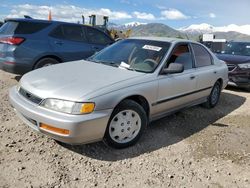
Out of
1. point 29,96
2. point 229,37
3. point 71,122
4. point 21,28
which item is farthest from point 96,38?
point 229,37

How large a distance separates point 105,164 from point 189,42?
2.95m

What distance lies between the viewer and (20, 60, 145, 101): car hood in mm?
3193

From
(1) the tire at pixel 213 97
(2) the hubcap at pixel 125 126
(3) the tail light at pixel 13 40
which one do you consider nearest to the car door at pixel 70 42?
(3) the tail light at pixel 13 40

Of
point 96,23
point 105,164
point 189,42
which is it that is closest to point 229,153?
point 105,164

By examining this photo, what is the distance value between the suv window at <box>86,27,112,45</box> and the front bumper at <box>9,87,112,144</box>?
457cm

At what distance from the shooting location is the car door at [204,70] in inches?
199

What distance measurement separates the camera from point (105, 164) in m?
3.32

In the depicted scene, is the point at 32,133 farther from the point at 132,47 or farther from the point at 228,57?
the point at 228,57

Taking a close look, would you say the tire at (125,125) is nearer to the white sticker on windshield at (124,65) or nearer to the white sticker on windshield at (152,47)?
the white sticker on windshield at (124,65)

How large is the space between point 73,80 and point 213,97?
3.59m

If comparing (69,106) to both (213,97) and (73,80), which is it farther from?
(213,97)

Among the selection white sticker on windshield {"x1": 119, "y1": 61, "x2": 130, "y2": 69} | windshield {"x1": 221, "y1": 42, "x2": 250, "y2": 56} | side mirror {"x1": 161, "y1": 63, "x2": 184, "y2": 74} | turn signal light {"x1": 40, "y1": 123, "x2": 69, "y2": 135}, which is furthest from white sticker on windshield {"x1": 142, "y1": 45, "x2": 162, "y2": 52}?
windshield {"x1": 221, "y1": 42, "x2": 250, "y2": 56}

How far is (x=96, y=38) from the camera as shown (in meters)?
7.76

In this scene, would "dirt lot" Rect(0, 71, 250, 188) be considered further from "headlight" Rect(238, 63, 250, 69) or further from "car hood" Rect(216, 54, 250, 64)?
"car hood" Rect(216, 54, 250, 64)
